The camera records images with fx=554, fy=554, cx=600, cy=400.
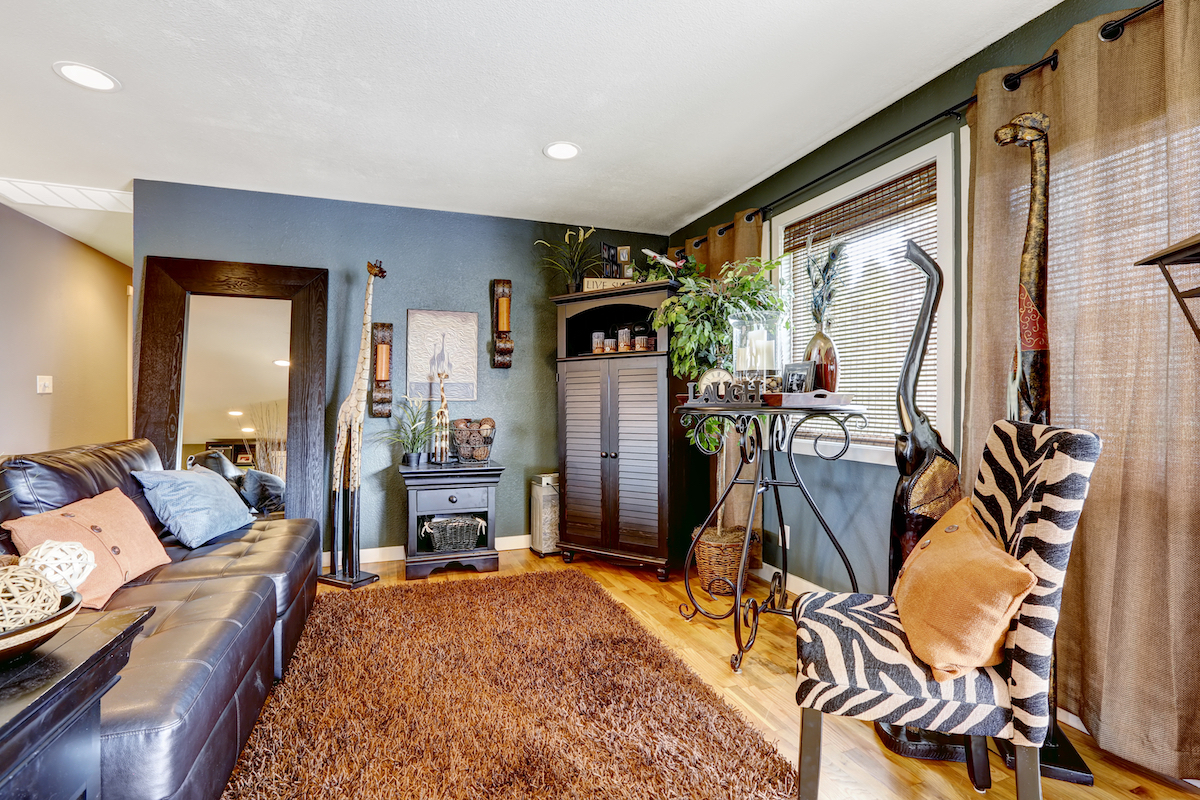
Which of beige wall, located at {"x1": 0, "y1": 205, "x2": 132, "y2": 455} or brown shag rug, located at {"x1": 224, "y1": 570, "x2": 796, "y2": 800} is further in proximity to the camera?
beige wall, located at {"x1": 0, "y1": 205, "x2": 132, "y2": 455}

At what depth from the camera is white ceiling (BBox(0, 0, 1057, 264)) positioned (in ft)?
6.41

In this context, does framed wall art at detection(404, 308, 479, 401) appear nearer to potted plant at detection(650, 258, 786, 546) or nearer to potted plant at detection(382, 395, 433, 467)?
potted plant at detection(382, 395, 433, 467)

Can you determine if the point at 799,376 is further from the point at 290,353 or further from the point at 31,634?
the point at 290,353

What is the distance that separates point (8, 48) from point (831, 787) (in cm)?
381

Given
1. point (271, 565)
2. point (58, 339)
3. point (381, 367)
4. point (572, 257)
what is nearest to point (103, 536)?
point (271, 565)

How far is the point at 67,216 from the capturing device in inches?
148

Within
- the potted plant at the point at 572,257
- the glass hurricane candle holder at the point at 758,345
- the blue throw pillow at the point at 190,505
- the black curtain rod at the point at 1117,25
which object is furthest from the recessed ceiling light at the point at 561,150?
the blue throw pillow at the point at 190,505

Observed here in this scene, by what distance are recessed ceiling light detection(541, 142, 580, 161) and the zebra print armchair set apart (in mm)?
2427

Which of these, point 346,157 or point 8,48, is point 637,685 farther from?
point 8,48

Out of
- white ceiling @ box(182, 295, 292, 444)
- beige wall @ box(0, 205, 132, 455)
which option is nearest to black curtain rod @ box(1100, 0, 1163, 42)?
white ceiling @ box(182, 295, 292, 444)

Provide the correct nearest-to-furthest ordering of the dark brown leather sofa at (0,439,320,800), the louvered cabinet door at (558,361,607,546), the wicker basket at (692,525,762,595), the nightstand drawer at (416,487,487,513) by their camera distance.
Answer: the dark brown leather sofa at (0,439,320,800) < the wicker basket at (692,525,762,595) < the nightstand drawer at (416,487,487,513) < the louvered cabinet door at (558,361,607,546)

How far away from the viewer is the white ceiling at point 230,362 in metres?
3.41

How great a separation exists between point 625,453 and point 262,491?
2226 millimetres

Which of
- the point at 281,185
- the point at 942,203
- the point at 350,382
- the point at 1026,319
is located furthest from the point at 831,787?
the point at 281,185
